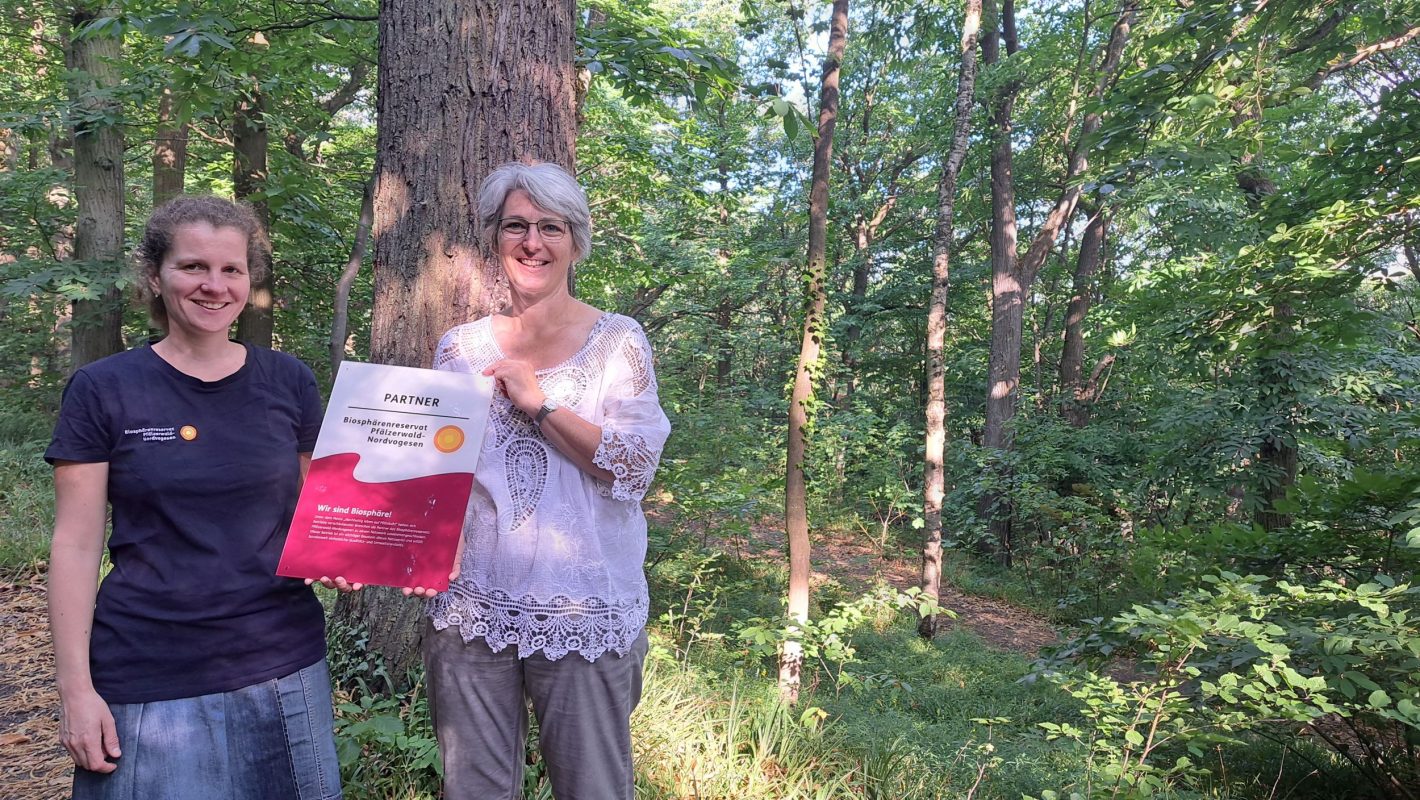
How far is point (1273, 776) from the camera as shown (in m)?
4.89

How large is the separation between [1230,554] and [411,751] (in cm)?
464

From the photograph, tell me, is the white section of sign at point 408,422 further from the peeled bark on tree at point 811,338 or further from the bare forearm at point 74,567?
the peeled bark on tree at point 811,338

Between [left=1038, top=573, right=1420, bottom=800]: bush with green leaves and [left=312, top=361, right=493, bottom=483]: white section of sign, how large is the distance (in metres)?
2.66

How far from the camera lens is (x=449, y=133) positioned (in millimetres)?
2588

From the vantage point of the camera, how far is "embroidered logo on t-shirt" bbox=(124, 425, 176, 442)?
1.54m

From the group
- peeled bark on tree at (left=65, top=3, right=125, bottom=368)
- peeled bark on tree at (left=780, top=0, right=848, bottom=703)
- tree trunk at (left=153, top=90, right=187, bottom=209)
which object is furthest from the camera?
peeled bark on tree at (left=65, top=3, right=125, bottom=368)

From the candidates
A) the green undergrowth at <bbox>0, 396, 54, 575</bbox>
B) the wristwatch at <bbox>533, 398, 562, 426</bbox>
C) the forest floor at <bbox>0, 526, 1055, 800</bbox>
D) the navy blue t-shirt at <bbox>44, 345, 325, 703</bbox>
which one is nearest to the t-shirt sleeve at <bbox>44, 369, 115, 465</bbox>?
the navy blue t-shirt at <bbox>44, 345, 325, 703</bbox>

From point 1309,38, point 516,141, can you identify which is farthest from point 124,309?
point 1309,38

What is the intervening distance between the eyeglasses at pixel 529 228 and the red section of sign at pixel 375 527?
56 centimetres

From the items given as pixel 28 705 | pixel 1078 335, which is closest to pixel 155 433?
pixel 28 705

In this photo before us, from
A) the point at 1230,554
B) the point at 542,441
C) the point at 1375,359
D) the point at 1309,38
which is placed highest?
the point at 1309,38

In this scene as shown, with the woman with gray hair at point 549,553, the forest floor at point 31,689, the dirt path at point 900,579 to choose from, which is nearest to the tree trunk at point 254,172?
the forest floor at point 31,689

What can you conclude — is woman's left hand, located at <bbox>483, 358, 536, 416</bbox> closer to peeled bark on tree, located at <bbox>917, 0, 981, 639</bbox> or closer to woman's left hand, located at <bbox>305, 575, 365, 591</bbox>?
woman's left hand, located at <bbox>305, 575, 365, 591</bbox>

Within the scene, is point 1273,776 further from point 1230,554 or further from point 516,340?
point 516,340
